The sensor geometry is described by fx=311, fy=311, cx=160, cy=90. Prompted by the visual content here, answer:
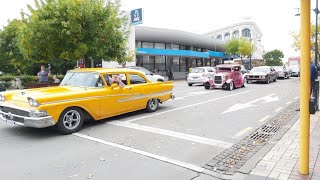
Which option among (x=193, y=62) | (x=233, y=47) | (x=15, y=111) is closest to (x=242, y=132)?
(x=15, y=111)

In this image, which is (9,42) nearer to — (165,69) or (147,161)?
(165,69)

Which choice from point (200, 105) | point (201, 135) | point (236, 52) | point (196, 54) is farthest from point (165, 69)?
point (201, 135)

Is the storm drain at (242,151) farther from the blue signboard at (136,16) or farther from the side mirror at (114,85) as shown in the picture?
the blue signboard at (136,16)

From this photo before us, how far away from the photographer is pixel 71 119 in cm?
767

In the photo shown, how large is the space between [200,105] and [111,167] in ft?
25.3

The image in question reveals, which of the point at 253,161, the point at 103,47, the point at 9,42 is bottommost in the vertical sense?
the point at 253,161

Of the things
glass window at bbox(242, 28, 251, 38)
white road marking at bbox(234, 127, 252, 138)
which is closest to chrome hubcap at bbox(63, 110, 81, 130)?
white road marking at bbox(234, 127, 252, 138)

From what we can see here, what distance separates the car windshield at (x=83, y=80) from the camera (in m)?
8.65

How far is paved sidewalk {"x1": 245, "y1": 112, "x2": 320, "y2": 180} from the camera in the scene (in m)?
4.68

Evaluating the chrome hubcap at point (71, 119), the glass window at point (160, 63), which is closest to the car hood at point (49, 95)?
the chrome hubcap at point (71, 119)

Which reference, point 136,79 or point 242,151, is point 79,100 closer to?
point 136,79

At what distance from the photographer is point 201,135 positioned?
7.36 metres

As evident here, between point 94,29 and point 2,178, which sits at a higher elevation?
point 94,29

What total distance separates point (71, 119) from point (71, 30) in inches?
355
